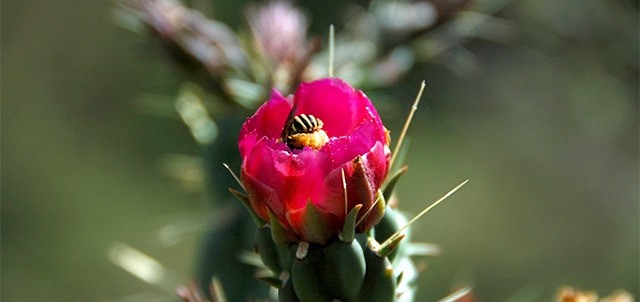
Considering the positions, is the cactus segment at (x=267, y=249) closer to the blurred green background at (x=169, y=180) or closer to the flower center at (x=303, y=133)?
the flower center at (x=303, y=133)

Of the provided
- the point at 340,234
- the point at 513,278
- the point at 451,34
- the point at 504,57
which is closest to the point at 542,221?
the point at 513,278

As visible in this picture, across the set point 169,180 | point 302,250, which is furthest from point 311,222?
point 169,180

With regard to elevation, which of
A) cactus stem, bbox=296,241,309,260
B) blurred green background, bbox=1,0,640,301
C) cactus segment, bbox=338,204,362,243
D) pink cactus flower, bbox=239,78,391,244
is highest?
pink cactus flower, bbox=239,78,391,244

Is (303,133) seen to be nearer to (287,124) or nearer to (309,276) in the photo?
(287,124)

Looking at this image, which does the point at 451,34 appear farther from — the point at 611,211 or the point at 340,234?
the point at 611,211

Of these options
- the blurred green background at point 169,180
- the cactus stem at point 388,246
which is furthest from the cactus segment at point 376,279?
the blurred green background at point 169,180

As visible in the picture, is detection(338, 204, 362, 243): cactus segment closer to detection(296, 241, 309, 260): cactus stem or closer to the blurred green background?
detection(296, 241, 309, 260): cactus stem

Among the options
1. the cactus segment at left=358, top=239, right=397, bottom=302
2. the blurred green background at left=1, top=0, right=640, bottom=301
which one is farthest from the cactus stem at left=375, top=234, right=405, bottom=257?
the blurred green background at left=1, top=0, right=640, bottom=301
